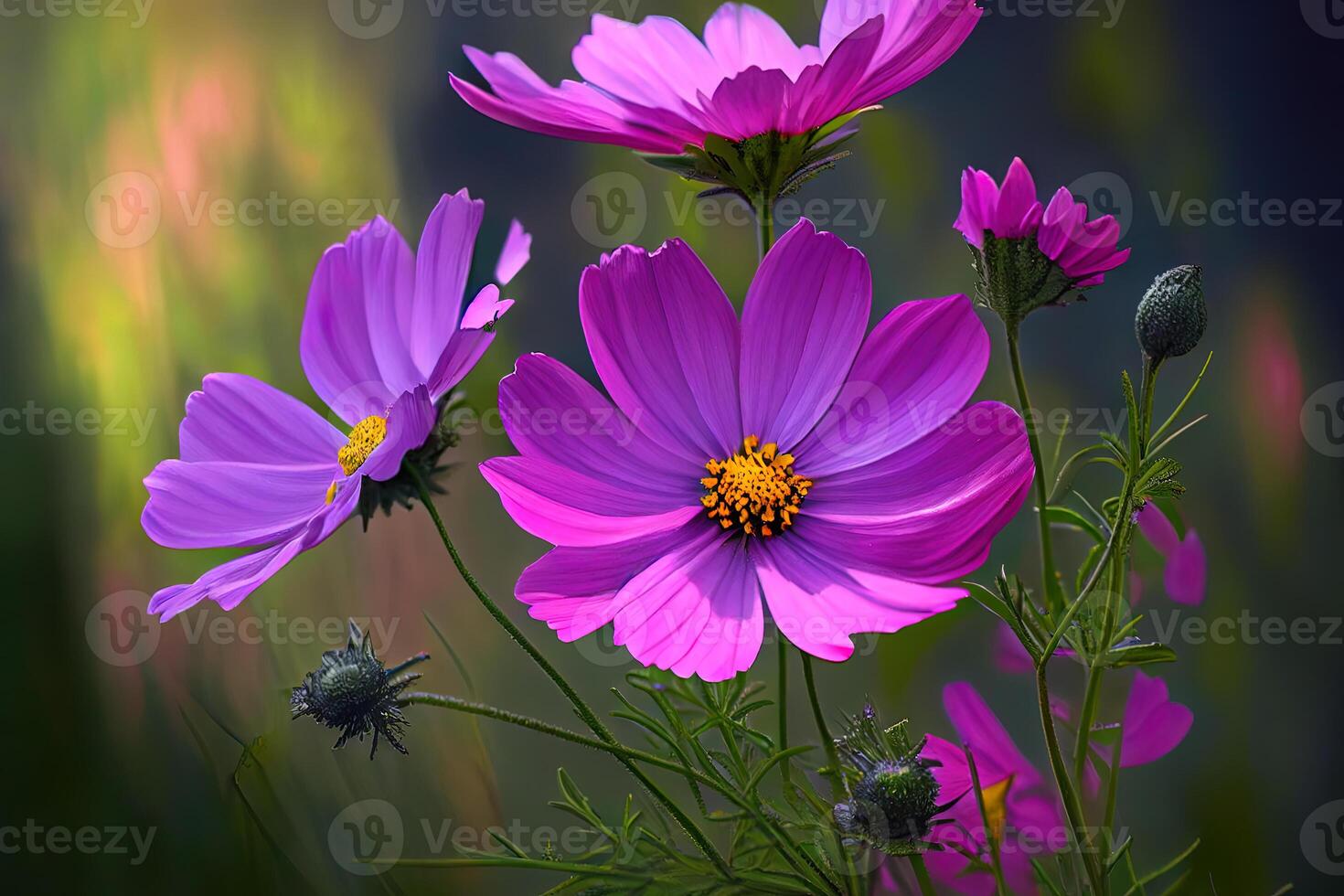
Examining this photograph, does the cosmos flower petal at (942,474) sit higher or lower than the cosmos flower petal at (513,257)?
lower

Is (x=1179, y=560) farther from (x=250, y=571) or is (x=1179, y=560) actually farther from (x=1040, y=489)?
(x=250, y=571)

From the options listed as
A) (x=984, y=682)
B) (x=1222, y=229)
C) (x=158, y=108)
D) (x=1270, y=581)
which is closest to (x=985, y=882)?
(x=984, y=682)

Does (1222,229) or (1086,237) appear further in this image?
(1222,229)

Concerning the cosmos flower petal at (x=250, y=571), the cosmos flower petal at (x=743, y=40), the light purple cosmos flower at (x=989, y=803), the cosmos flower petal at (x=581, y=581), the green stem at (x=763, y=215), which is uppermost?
the cosmos flower petal at (x=743, y=40)

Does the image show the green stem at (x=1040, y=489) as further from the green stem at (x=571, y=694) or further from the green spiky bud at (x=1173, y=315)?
the green stem at (x=571, y=694)

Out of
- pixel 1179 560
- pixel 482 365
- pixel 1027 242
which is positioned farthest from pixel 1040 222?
pixel 482 365

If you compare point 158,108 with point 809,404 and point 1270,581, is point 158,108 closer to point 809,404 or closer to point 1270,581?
point 809,404

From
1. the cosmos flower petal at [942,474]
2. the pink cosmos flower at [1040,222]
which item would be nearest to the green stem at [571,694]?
the cosmos flower petal at [942,474]
